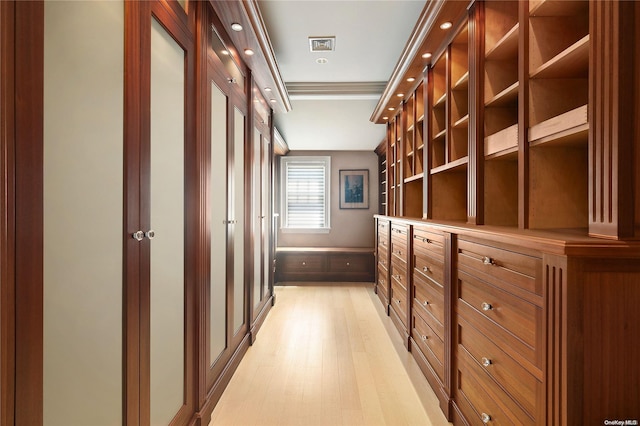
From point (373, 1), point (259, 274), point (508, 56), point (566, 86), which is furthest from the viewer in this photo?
point (259, 274)

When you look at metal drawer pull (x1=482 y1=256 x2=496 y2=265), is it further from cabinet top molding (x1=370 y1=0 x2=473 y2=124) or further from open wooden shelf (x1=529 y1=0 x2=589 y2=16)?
cabinet top molding (x1=370 y1=0 x2=473 y2=124)

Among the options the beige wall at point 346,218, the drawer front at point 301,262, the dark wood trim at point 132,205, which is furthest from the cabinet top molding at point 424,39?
the drawer front at point 301,262

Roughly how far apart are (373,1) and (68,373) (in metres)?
→ 2.94

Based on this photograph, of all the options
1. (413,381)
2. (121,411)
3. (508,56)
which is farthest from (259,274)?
(508,56)

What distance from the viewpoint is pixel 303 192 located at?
20.2ft

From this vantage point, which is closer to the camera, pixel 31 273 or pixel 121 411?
pixel 31 273

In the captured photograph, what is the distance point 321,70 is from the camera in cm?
375

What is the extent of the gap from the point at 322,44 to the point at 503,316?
2.86 m

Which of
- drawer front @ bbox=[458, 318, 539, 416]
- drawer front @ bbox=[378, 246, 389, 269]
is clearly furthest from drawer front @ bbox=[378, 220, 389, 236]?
drawer front @ bbox=[458, 318, 539, 416]

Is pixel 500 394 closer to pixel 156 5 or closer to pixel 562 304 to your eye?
pixel 562 304

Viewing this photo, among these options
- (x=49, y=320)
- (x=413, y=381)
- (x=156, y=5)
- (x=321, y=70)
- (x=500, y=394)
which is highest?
(x=321, y=70)

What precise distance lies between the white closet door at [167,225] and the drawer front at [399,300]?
81.3 inches

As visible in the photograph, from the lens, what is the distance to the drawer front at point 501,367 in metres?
1.18

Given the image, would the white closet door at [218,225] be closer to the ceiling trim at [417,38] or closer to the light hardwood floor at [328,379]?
the light hardwood floor at [328,379]
